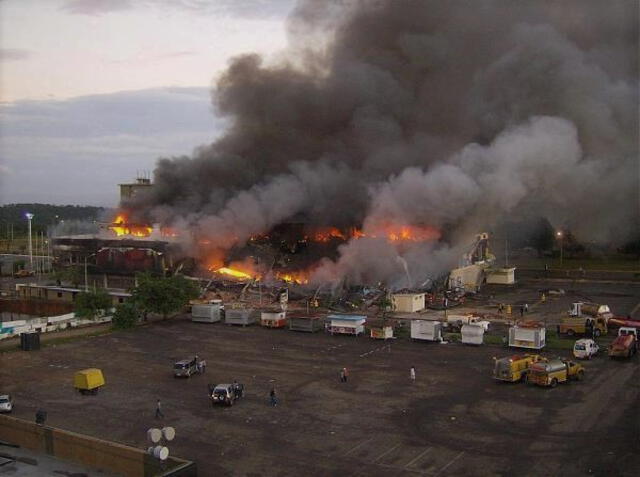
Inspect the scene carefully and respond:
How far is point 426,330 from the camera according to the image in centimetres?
2505

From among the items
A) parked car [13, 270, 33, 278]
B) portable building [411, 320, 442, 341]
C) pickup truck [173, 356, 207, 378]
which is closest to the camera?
pickup truck [173, 356, 207, 378]

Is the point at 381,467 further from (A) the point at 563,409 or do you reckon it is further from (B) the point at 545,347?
(B) the point at 545,347

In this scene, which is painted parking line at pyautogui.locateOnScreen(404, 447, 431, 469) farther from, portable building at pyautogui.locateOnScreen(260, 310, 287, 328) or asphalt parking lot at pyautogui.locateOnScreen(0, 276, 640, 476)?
portable building at pyautogui.locateOnScreen(260, 310, 287, 328)

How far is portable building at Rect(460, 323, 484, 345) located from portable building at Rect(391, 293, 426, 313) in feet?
25.6

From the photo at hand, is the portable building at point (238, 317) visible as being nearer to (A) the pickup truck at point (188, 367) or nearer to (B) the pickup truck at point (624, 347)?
(A) the pickup truck at point (188, 367)

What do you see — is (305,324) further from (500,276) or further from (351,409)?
(500,276)

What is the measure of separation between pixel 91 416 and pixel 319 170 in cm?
3075

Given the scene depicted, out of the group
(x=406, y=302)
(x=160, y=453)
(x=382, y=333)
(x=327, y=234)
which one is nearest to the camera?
(x=160, y=453)

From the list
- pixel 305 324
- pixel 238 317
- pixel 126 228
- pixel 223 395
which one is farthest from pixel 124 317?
pixel 126 228

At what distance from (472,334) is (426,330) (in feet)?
5.55

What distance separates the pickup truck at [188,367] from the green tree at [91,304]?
11.0 meters

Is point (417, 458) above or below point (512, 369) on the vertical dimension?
below

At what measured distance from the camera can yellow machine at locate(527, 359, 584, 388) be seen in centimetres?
1822

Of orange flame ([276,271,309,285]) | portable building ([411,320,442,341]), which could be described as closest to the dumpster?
portable building ([411,320,442,341])
